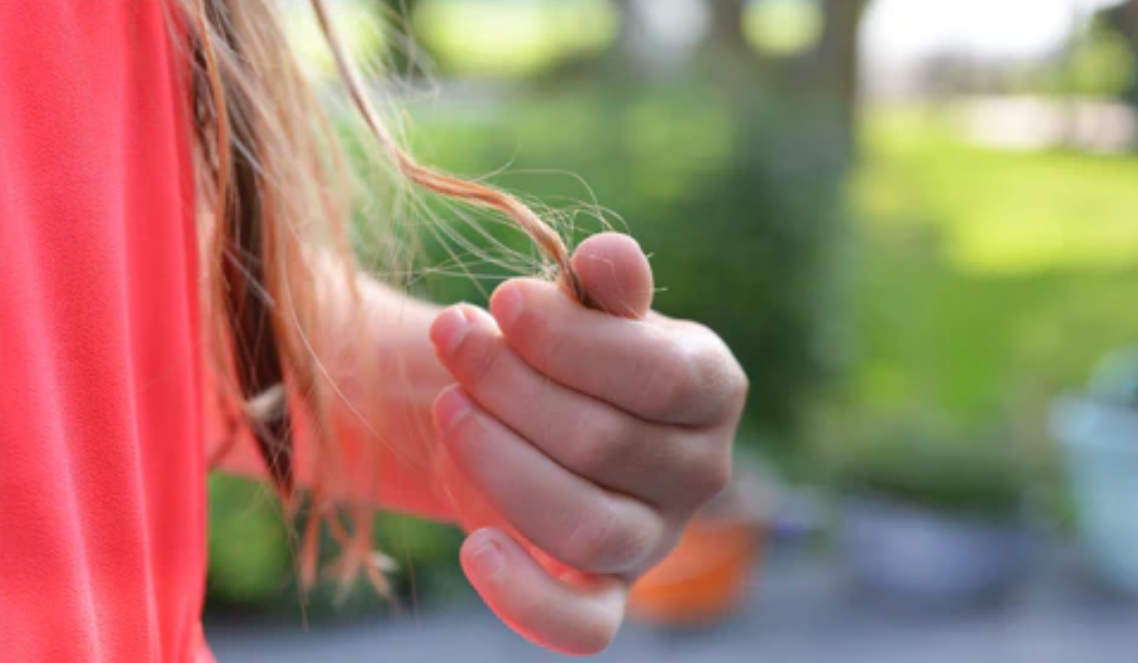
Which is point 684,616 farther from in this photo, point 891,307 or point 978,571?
point 891,307

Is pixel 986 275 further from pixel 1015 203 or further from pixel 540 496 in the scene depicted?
pixel 540 496

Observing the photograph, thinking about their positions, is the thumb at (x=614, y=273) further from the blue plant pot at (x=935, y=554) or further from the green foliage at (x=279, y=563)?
the blue plant pot at (x=935, y=554)

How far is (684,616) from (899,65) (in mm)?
2902

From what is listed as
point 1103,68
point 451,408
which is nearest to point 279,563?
point 451,408

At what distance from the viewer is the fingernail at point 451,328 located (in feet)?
2.44

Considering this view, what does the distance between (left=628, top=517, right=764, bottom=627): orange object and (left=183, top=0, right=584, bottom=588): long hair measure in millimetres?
2974

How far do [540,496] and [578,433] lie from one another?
4 centimetres

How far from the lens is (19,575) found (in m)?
0.60

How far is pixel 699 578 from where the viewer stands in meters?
3.95

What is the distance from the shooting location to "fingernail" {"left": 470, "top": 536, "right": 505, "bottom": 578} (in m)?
0.73

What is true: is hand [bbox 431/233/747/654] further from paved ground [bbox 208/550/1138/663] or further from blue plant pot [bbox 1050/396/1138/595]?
blue plant pot [bbox 1050/396/1138/595]

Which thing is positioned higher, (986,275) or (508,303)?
(508,303)

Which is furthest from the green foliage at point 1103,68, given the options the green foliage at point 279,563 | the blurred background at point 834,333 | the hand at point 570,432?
A: the hand at point 570,432

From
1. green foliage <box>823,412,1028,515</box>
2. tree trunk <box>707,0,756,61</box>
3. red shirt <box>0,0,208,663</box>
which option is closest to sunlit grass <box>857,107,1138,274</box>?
tree trunk <box>707,0,756,61</box>
